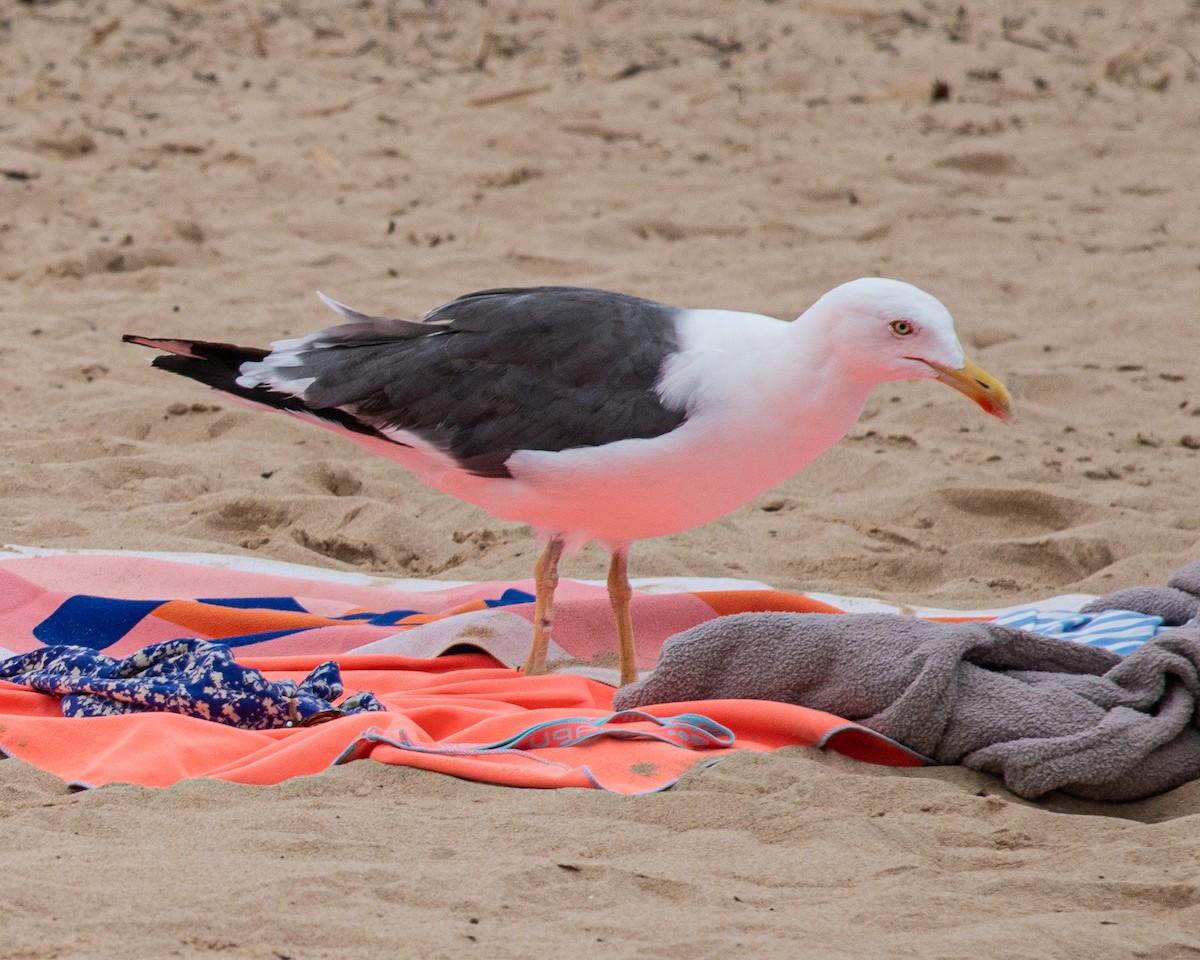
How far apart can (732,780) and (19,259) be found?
496cm

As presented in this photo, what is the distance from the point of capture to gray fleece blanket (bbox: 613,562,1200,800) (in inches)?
113

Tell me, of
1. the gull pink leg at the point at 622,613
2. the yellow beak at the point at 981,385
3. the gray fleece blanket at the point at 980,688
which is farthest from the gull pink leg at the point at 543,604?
the yellow beak at the point at 981,385

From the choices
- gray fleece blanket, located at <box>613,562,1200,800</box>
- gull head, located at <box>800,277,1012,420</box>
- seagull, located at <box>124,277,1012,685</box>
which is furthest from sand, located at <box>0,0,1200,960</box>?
gull head, located at <box>800,277,1012,420</box>

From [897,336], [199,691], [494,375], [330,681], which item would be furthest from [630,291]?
[199,691]

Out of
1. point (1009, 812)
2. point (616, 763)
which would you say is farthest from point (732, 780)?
point (1009, 812)

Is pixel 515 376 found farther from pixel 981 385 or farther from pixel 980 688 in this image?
pixel 980 688

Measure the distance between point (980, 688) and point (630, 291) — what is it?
12.4 ft

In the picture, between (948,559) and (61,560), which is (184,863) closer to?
(61,560)

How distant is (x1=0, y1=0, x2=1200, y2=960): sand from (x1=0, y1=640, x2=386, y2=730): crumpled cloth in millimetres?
348

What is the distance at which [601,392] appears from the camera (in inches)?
135

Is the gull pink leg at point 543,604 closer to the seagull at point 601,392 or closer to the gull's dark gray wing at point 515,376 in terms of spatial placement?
the seagull at point 601,392

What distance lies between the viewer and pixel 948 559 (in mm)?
4547

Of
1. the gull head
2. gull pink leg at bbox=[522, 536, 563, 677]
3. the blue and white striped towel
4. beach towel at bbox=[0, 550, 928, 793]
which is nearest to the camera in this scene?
beach towel at bbox=[0, 550, 928, 793]

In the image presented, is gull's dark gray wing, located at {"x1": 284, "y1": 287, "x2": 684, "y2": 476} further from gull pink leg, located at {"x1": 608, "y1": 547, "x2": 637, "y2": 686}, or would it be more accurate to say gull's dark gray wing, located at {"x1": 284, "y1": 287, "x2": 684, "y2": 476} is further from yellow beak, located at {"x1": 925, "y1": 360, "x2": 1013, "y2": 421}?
yellow beak, located at {"x1": 925, "y1": 360, "x2": 1013, "y2": 421}
